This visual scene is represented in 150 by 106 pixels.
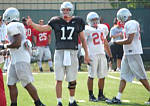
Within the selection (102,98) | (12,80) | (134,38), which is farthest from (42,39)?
(12,80)

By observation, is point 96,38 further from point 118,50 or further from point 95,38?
point 118,50

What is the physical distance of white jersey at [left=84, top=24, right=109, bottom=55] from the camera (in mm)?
10266

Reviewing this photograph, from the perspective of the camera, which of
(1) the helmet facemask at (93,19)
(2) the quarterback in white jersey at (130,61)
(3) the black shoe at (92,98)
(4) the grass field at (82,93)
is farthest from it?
(1) the helmet facemask at (93,19)

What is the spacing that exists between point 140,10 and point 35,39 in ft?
16.8

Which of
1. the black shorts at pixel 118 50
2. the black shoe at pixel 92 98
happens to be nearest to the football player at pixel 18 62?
the black shoe at pixel 92 98

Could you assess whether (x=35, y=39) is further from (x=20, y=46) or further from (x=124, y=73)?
(x=20, y=46)

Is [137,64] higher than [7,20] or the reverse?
the reverse

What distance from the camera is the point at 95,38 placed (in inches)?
406

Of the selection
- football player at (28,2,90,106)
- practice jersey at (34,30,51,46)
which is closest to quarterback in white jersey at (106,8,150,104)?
football player at (28,2,90,106)

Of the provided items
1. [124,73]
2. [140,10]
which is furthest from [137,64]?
[140,10]

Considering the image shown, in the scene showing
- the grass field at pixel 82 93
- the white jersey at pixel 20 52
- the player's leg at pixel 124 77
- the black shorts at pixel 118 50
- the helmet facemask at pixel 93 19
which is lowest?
the grass field at pixel 82 93

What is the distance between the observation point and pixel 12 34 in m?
8.17

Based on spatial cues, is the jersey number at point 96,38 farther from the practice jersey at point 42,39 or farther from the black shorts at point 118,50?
the practice jersey at point 42,39

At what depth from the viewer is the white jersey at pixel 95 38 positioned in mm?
10266
